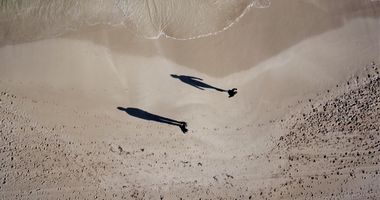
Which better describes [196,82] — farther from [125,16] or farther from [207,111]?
[125,16]

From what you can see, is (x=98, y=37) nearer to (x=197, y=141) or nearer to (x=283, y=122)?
(x=197, y=141)

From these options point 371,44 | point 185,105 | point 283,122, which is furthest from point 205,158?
point 371,44

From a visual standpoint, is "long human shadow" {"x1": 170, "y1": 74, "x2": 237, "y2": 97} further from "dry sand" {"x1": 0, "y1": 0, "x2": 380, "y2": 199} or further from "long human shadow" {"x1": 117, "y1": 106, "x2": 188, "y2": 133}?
"long human shadow" {"x1": 117, "y1": 106, "x2": 188, "y2": 133}

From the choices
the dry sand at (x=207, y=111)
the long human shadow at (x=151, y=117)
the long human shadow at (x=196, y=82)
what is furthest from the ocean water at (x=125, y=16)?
the long human shadow at (x=151, y=117)

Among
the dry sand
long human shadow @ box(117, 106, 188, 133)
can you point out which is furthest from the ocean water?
long human shadow @ box(117, 106, 188, 133)

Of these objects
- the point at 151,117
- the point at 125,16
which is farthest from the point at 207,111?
the point at 125,16
